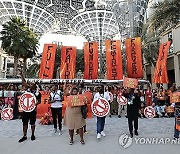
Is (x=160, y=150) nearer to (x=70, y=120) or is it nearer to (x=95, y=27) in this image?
(x=70, y=120)

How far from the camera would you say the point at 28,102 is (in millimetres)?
6094

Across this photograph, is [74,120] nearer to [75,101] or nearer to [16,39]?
[75,101]

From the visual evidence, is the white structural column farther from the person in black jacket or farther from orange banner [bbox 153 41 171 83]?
the person in black jacket

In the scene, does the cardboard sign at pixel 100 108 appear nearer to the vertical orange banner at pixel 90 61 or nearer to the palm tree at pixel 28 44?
the vertical orange banner at pixel 90 61

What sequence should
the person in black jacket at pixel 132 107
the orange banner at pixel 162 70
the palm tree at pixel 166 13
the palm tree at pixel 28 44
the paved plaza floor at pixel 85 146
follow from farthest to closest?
the palm tree at pixel 28 44 → the orange banner at pixel 162 70 → the palm tree at pixel 166 13 → the person in black jacket at pixel 132 107 → the paved plaza floor at pixel 85 146

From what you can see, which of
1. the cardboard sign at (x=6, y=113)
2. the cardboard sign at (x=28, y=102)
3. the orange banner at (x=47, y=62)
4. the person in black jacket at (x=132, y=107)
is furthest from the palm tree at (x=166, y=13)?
the cardboard sign at (x=28, y=102)

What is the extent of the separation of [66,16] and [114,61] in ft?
145

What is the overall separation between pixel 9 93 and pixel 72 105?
6.88 metres

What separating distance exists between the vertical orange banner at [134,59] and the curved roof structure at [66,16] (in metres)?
32.4

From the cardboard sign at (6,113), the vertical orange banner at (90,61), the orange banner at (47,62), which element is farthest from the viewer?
the vertical orange banner at (90,61)

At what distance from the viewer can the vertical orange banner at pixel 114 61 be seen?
15.1 metres

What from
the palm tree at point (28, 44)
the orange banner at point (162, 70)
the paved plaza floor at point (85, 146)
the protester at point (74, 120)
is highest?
the palm tree at point (28, 44)

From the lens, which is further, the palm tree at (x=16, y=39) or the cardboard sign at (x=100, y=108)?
the palm tree at (x=16, y=39)

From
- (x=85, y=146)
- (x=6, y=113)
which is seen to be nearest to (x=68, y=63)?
(x=6, y=113)
